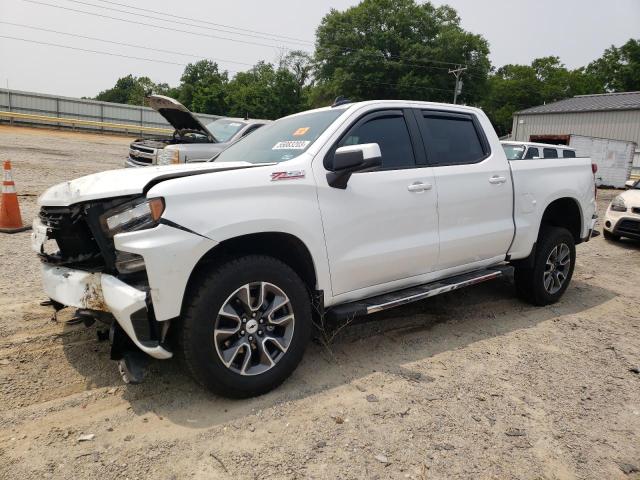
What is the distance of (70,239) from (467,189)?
3109 mm

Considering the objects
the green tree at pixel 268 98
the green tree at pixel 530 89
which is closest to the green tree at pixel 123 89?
the green tree at pixel 268 98

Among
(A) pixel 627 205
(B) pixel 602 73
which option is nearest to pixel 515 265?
(A) pixel 627 205

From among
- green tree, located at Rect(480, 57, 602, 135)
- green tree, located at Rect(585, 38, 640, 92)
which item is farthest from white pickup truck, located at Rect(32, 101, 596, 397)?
green tree, located at Rect(585, 38, 640, 92)

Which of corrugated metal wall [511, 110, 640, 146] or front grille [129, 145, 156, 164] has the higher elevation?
corrugated metal wall [511, 110, 640, 146]

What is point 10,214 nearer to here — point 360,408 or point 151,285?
point 151,285

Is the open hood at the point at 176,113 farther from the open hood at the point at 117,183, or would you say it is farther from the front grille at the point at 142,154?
the open hood at the point at 117,183

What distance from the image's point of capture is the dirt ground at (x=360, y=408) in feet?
8.29

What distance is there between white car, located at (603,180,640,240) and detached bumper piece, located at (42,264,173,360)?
9151 mm

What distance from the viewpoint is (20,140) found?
63.2 ft

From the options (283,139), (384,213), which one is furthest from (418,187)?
(283,139)

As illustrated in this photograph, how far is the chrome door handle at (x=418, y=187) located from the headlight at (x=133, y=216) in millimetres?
1906

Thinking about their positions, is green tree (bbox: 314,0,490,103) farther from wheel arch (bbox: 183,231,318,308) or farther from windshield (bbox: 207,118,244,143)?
wheel arch (bbox: 183,231,318,308)

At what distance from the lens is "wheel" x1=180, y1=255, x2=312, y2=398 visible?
9.18ft

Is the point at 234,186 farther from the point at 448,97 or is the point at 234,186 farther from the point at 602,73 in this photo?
the point at 602,73
